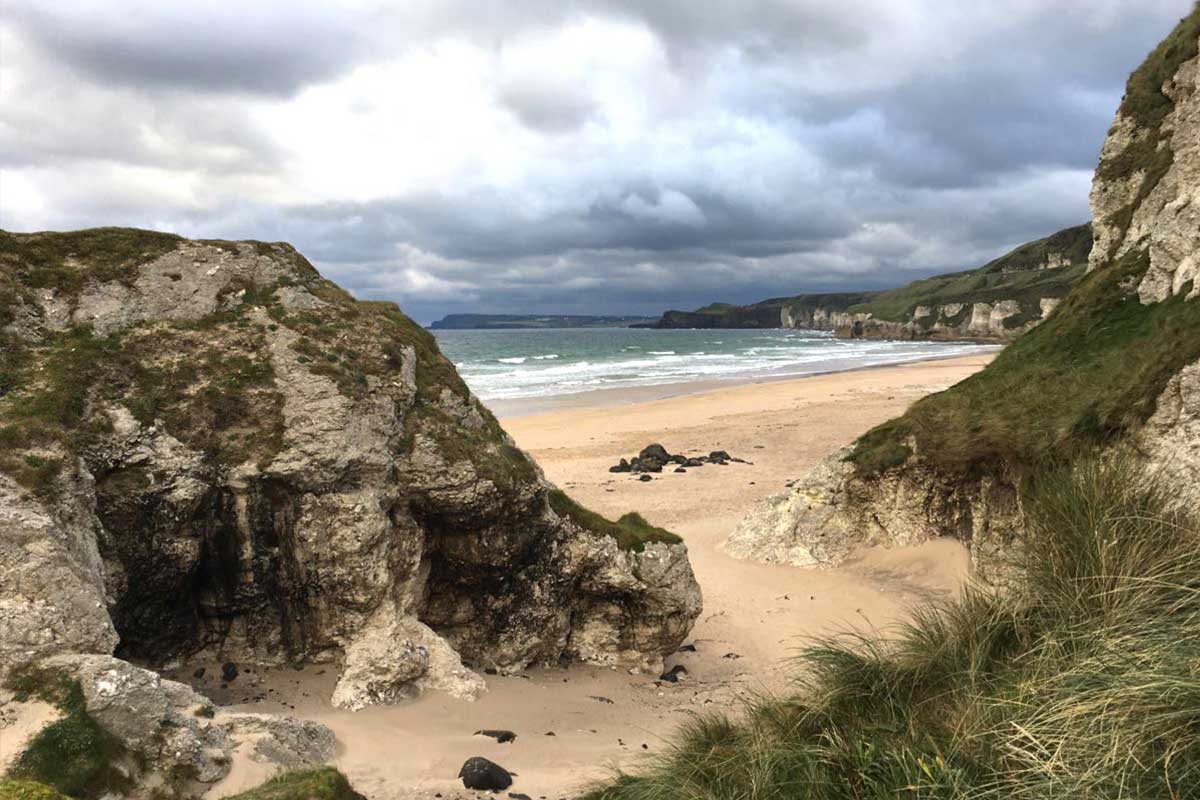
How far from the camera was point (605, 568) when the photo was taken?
11.2 meters

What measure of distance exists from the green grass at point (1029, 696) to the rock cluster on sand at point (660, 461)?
20705mm

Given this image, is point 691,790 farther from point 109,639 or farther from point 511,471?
point 511,471

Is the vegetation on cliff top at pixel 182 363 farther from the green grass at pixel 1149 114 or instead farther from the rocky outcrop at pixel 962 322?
the rocky outcrop at pixel 962 322

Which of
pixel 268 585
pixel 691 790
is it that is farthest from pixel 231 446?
pixel 691 790

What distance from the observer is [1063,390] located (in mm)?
12930

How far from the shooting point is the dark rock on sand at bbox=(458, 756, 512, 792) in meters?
7.11

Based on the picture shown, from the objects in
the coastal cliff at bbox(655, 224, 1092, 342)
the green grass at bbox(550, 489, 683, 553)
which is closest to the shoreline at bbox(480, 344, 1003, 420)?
the green grass at bbox(550, 489, 683, 553)

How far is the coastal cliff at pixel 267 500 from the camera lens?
7.69m

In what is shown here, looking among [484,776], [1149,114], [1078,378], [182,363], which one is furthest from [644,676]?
[1149,114]

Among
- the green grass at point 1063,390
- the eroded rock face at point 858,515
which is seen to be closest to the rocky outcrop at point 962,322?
the green grass at point 1063,390

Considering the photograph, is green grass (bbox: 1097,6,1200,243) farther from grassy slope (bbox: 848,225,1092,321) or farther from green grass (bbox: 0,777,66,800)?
grassy slope (bbox: 848,225,1092,321)

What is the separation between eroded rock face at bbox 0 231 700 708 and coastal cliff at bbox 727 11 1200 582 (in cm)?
574

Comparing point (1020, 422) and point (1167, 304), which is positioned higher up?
point (1167, 304)

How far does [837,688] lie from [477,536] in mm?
5738
